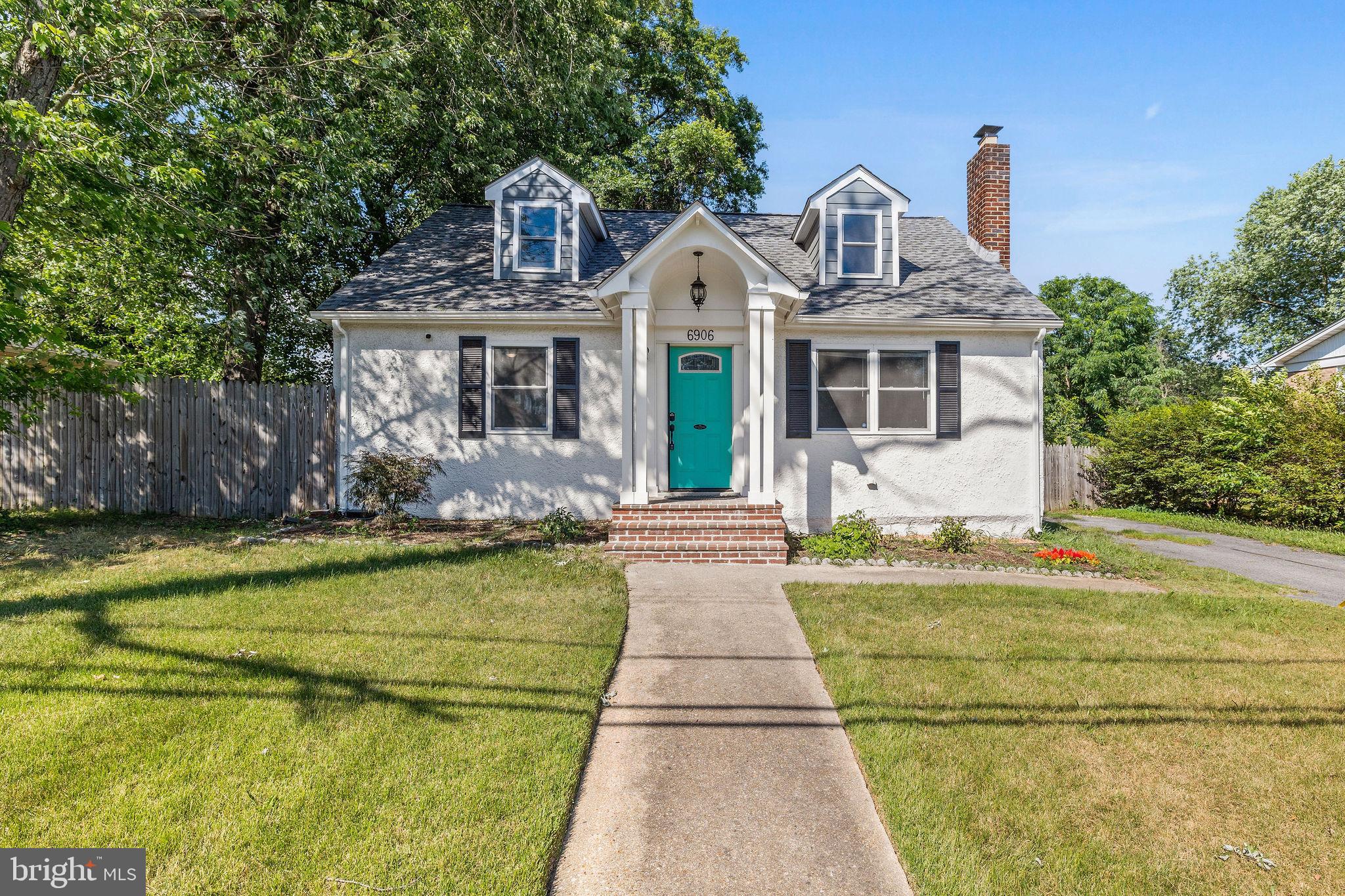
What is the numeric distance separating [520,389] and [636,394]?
258 centimetres

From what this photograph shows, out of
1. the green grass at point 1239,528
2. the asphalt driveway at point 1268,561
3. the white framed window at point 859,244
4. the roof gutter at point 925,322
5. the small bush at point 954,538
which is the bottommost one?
the asphalt driveway at point 1268,561

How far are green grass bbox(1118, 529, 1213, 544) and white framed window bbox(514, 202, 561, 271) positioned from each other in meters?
11.6

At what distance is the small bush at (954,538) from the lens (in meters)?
8.91

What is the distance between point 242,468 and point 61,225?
421cm

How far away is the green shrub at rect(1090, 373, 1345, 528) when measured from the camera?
1153 cm

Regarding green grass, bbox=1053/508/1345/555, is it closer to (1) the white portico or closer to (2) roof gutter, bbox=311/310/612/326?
(1) the white portico

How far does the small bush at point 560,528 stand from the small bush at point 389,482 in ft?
6.64

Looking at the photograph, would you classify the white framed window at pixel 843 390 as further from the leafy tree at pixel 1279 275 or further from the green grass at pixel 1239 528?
the leafy tree at pixel 1279 275

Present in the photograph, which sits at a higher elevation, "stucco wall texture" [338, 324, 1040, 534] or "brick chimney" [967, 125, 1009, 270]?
"brick chimney" [967, 125, 1009, 270]

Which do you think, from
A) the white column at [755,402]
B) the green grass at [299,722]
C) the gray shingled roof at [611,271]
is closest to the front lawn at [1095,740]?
the green grass at [299,722]

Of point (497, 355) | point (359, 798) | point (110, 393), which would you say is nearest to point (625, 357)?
point (497, 355)

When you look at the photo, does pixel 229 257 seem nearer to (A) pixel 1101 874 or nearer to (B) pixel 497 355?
(B) pixel 497 355

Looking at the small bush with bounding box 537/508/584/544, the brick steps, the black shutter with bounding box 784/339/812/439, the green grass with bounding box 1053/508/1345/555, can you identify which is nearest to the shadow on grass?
the brick steps

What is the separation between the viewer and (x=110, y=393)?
862 cm
